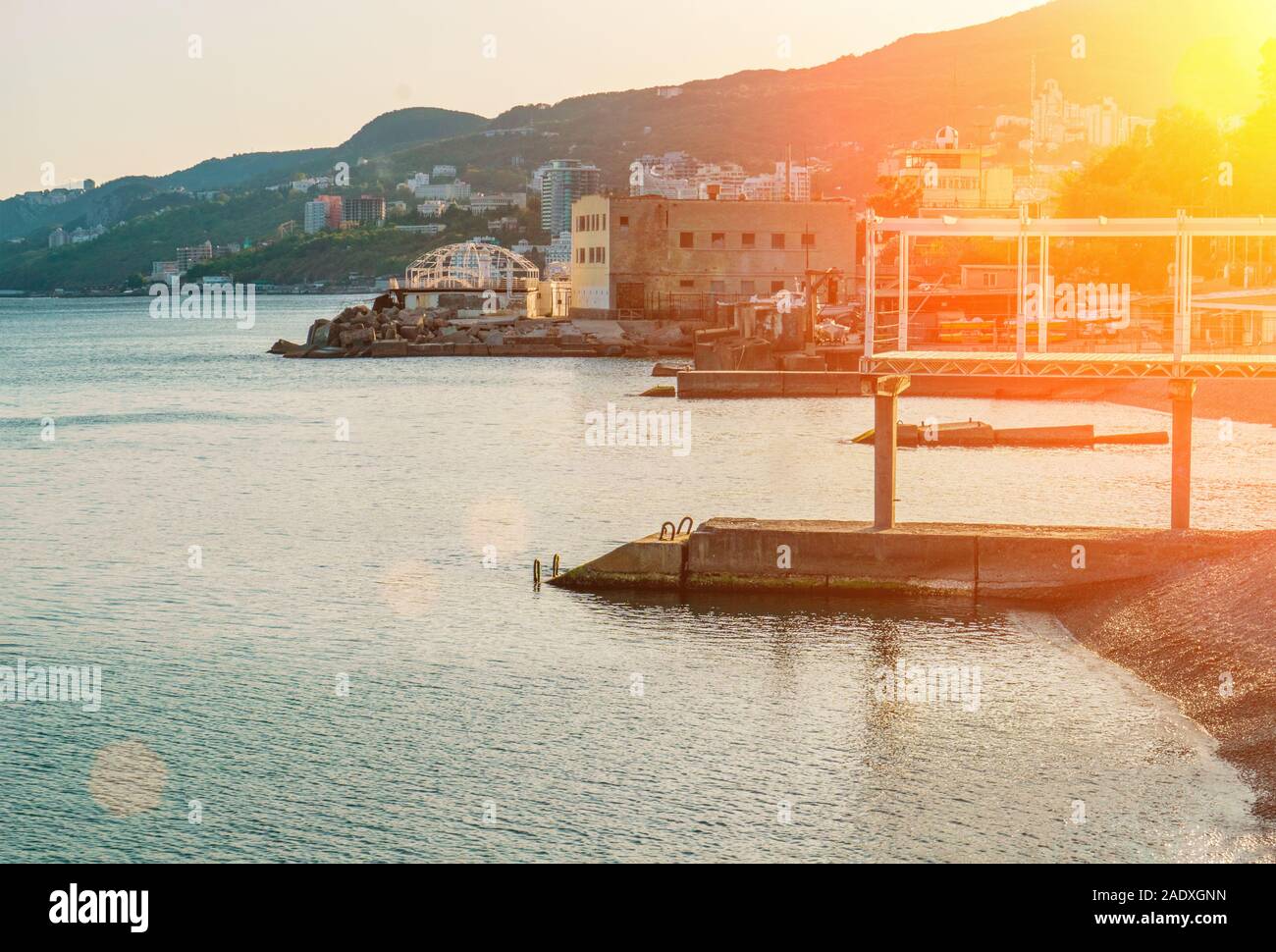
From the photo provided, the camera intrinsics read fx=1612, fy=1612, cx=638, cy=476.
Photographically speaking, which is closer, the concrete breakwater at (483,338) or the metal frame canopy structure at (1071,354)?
the metal frame canopy structure at (1071,354)

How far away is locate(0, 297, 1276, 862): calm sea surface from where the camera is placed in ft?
61.4

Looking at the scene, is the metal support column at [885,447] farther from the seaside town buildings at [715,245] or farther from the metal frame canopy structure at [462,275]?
the metal frame canopy structure at [462,275]

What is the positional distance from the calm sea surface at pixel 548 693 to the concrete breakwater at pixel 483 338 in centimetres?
6936

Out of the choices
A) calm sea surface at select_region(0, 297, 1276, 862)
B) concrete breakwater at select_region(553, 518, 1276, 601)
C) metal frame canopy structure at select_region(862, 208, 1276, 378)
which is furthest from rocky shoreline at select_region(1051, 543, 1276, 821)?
metal frame canopy structure at select_region(862, 208, 1276, 378)

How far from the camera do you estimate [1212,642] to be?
78.5 feet

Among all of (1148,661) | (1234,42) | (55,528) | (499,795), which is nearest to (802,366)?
(1234,42)

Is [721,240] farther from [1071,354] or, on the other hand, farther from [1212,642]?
[1212,642]

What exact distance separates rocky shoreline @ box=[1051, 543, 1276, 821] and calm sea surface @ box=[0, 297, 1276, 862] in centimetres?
44

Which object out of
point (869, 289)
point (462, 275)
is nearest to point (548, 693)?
point (869, 289)

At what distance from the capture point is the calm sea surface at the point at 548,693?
61.4 ft

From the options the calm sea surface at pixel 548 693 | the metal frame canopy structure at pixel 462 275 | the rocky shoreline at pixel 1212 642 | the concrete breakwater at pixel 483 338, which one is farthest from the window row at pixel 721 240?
the rocky shoreline at pixel 1212 642

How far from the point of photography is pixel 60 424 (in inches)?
3044

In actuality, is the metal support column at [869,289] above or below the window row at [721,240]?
below
